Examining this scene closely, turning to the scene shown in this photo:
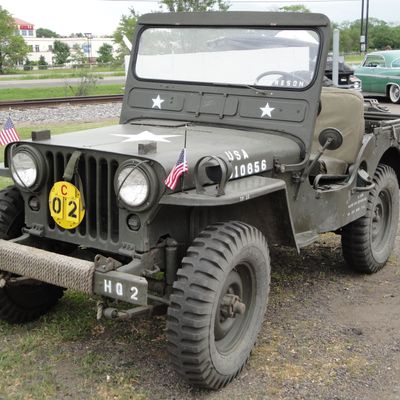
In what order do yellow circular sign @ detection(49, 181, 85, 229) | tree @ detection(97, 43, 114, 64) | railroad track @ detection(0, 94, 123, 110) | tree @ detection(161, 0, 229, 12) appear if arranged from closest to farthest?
yellow circular sign @ detection(49, 181, 85, 229) → railroad track @ detection(0, 94, 123, 110) → tree @ detection(161, 0, 229, 12) → tree @ detection(97, 43, 114, 64)

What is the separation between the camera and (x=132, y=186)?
3225 millimetres

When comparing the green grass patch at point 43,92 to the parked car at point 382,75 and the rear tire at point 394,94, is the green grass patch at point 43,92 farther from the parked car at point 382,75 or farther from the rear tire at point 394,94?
the rear tire at point 394,94

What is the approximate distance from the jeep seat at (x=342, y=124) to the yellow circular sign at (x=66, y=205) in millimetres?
2026

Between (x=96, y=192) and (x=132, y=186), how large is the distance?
0.28 m

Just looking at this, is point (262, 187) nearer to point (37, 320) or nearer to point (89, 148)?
point (89, 148)

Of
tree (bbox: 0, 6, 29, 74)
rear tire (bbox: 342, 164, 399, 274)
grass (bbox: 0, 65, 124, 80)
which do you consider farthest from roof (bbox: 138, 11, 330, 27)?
tree (bbox: 0, 6, 29, 74)

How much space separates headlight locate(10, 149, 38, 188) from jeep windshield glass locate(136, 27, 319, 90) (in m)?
1.44

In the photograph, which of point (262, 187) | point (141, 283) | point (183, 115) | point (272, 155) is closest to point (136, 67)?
point (183, 115)

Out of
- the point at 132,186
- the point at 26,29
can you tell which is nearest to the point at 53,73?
the point at 132,186

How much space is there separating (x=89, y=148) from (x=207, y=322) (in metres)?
1.08

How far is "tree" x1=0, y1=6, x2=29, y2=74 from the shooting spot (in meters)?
44.4

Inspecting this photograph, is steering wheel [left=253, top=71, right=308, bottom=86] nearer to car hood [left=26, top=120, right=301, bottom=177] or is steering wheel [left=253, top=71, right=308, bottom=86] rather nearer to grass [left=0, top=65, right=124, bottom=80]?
car hood [left=26, top=120, right=301, bottom=177]

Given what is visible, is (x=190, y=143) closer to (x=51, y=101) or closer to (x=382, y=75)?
(x=51, y=101)

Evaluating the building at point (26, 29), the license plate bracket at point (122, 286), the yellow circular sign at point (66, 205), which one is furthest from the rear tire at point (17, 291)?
the building at point (26, 29)
